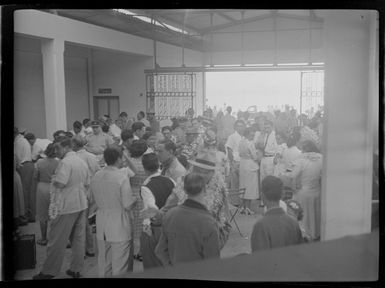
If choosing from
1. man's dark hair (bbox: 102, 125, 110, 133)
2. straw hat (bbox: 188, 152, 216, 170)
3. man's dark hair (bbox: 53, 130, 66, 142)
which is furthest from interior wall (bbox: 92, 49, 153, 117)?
straw hat (bbox: 188, 152, 216, 170)

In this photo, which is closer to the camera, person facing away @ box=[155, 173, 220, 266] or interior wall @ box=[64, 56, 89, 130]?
person facing away @ box=[155, 173, 220, 266]

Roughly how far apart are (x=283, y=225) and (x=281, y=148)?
0.66 metres

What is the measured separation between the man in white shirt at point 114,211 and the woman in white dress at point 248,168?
3.14 feet

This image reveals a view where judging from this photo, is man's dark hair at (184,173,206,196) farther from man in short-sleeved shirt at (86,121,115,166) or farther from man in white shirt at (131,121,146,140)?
man in short-sleeved shirt at (86,121,115,166)

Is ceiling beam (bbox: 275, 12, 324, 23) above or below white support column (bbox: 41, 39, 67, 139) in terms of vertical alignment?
above

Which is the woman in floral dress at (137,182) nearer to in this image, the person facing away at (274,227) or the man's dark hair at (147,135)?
the man's dark hair at (147,135)

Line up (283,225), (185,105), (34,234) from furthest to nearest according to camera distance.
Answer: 1. (185,105)
2. (34,234)
3. (283,225)

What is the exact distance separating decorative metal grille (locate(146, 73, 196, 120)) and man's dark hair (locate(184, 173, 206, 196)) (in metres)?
0.76

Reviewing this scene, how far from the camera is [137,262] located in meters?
3.89

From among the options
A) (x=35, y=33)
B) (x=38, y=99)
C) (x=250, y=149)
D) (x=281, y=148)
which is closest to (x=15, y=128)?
(x=38, y=99)

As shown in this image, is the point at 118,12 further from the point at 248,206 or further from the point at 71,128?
the point at 248,206

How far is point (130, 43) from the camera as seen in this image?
4281mm

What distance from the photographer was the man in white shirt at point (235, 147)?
3880 millimetres

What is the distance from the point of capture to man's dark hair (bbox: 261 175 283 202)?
369 centimetres
